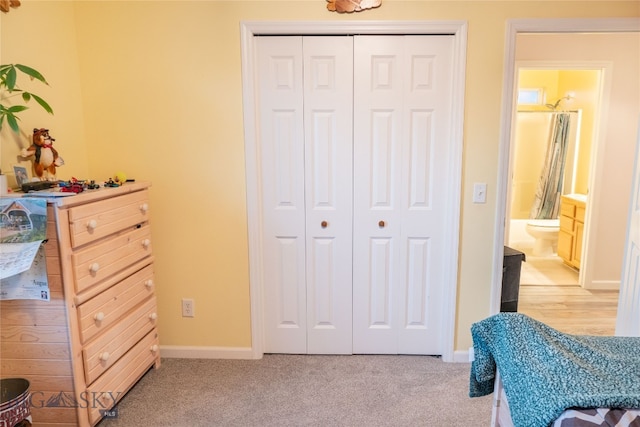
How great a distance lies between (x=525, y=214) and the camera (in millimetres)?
5520

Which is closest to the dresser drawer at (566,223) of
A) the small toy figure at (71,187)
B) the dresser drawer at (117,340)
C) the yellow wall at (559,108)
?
the yellow wall at (559,108)

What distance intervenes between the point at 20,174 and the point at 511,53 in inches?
104

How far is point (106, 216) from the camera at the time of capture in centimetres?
197

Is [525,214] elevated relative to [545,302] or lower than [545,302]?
elevated

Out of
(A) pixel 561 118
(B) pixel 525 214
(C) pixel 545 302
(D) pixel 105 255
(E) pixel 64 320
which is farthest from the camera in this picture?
(B) pixel 525 214

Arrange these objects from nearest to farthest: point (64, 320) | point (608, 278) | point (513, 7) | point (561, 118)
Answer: point (64, 320)
point (513, 7)
point (608, 278)
point (561, 118)

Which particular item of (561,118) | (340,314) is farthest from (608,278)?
(340,314)

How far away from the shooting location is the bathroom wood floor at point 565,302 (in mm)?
3201

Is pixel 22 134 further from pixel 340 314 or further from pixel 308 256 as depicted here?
pixel 340 314

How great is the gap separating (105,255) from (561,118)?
16.8ft

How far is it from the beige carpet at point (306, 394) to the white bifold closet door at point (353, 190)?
0.56 ft

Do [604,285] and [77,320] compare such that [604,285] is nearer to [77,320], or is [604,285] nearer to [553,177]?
[553,177]

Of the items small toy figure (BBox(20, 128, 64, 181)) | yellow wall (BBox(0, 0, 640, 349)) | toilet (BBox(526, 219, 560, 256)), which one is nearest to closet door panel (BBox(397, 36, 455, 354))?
yellow wall (BBox(0, 0, 640, 349))

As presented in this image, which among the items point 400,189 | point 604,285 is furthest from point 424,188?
point 604,285
